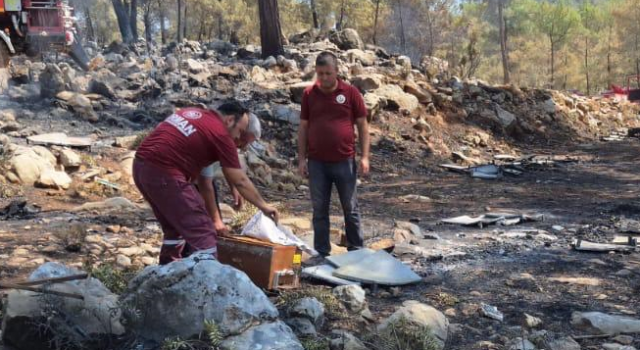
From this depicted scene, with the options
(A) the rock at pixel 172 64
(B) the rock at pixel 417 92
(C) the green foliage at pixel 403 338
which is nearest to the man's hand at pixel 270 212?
(C) the green foliage at pixel 403 338

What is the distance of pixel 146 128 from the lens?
1106cm

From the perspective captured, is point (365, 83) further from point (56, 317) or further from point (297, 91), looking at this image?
point (56, 317)

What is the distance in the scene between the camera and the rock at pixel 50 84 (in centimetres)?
1216

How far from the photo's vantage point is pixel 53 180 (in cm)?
812

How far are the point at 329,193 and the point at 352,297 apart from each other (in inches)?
56.5

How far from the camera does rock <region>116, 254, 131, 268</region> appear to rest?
521 centimetres

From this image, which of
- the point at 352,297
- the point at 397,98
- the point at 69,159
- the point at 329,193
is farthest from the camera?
the point at 397,98

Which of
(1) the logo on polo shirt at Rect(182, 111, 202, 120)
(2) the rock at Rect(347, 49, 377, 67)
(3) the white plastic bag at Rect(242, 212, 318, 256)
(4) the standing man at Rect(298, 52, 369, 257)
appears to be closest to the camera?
(1) the logo on polo shirt at Rect(182, 111, 202, 120)

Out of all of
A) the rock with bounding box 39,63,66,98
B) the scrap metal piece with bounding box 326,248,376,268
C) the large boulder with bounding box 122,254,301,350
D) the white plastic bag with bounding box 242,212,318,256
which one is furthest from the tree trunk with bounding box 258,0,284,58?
the large boulder with bounding box 122,254,301,350

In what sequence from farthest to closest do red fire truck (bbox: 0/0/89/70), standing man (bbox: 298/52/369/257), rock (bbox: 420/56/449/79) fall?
1. rock (bbox: 420/56/449/79)
2. red fire truck (bbox: 0/0/89/70)
3. standing man (bbox: 298/52/369/257)

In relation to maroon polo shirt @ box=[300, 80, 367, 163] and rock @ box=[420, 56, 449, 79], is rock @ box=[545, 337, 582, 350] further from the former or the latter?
rock @ box=[420, 56, 449, 79]

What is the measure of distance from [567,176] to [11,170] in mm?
8568

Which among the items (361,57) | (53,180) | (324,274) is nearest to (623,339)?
(324,274)

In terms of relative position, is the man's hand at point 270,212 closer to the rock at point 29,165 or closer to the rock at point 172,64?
the rock at point 29,165
